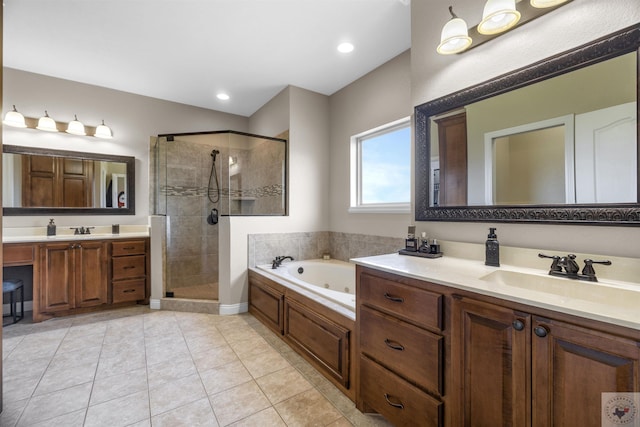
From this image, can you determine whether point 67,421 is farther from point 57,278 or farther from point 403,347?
point 57,278

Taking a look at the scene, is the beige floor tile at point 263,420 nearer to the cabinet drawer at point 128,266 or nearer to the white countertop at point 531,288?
the white countertop at point 531,288

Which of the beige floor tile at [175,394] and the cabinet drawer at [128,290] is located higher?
the cabinet drawer at [128,290]

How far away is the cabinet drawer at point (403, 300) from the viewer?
1189 mm

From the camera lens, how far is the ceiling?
211 cm

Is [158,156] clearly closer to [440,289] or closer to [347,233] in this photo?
[347,233]

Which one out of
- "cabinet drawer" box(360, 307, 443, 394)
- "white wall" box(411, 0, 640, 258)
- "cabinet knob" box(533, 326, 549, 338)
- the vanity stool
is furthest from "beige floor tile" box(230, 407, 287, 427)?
the vanity stool

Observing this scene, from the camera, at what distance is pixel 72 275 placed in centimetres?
297

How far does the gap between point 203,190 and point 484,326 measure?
3.37 meters

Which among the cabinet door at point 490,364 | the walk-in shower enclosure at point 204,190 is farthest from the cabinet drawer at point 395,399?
the walk-in shower enclosure at point 204,190

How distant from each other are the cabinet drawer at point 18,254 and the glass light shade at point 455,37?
416cm

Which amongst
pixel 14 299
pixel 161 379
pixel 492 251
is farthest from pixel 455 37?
pixel 14 299

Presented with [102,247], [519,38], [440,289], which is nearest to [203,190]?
[102,247]

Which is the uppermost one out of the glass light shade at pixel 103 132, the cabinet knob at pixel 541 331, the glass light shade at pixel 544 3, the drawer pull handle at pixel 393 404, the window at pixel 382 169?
the glass light shade at pixel 103 132

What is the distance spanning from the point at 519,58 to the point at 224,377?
271 centimetres
